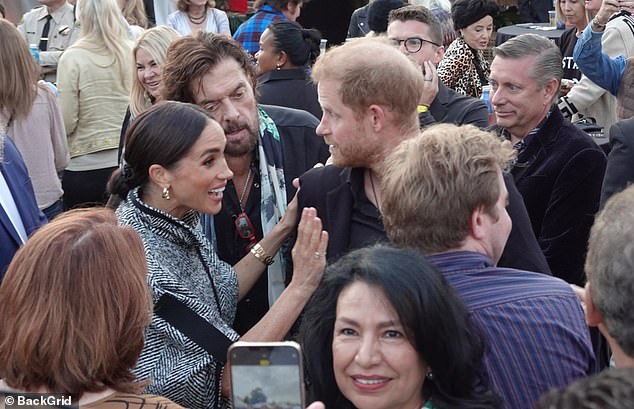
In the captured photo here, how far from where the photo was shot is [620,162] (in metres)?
3.48

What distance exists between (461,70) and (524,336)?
4.69m

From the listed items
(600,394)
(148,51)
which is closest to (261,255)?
(600,394)

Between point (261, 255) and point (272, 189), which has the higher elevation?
point (272, 189)

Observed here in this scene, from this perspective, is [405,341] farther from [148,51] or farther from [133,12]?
[133,12]

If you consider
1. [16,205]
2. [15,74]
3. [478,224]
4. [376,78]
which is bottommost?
[16,205]

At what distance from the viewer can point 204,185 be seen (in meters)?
3.08

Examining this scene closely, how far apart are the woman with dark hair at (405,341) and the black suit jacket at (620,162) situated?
5.25 feet

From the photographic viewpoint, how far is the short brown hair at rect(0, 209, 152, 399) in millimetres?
2010

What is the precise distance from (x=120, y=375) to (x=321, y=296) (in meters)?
0.54

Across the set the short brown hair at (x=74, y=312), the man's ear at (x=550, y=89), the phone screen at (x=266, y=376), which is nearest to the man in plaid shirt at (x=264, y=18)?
the man's ear at (x=550, y=89)

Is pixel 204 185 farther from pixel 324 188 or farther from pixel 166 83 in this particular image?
pixel 166 83

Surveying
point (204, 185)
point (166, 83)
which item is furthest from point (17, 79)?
point (204, 185)

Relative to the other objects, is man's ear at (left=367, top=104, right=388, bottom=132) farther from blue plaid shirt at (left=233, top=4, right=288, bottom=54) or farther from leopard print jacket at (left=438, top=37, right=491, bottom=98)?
blue plaid shirt at (left=233, top=4, right=288, bottom=54)

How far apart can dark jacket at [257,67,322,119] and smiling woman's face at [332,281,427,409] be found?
11.9ft
